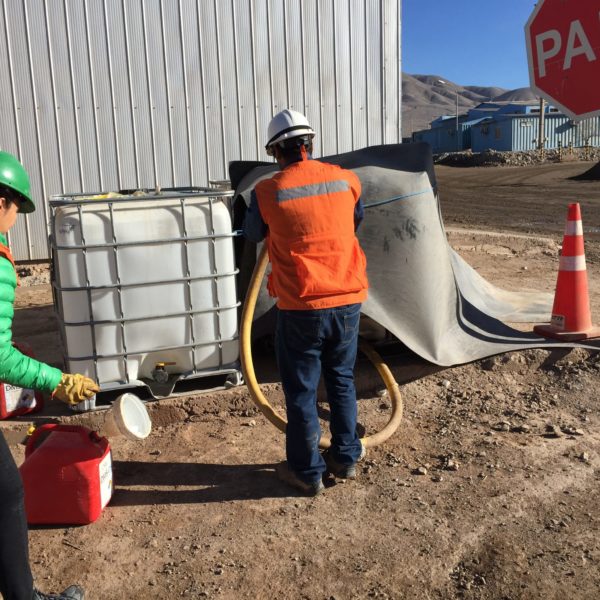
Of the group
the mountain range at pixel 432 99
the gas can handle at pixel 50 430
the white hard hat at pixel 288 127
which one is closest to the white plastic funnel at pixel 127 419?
the gas can handle at pixel 50 430

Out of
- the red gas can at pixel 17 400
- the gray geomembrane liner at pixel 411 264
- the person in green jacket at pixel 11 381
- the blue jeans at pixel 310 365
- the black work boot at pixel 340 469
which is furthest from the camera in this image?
the gray geomembrane liner at pixel 411 264

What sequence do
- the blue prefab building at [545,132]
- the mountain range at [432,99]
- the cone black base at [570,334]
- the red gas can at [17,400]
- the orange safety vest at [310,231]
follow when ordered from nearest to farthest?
the orange safety vest at [310,231] → the red gas can at [17,400] → the cone black base at [570,334] → the blue prefab building at [545,132] → the mountain range at [432,99]

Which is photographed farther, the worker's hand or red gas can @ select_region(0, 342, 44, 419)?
red gas can @ select_region(0, 342, 44, 419)

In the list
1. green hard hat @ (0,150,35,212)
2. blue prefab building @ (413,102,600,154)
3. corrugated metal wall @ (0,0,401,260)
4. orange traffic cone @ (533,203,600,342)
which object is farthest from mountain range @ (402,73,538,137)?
green hard hat @ (0,150,35,212)

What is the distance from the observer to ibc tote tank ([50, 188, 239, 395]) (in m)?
3.85

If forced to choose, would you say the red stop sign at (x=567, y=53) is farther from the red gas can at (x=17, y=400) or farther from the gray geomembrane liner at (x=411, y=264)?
the red gas can at (x=17, y=400)

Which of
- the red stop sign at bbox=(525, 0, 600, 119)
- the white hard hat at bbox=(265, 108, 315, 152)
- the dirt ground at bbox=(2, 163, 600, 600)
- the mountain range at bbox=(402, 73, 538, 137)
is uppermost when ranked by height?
the mountain range at bbox=(402, 73, 538, 137)

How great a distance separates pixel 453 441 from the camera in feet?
12.9

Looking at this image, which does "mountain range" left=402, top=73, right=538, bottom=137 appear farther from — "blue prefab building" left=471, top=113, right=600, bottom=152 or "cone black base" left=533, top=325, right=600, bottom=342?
"cone black base" left=533, top=325, right=600, bottom=342

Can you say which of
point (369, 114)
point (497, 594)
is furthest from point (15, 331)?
point (369, 114)

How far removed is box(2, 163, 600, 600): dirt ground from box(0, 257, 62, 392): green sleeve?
99cm

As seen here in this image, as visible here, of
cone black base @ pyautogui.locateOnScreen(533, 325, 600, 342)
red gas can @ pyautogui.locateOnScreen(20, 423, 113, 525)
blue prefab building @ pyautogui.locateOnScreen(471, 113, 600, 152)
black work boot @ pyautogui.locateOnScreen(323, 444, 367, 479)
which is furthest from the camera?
blue prefab building @ pyautogui.locateOnScreen(471, 113, 600, 152)

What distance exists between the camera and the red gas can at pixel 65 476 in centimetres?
306

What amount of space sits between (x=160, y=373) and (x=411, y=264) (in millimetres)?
1887
